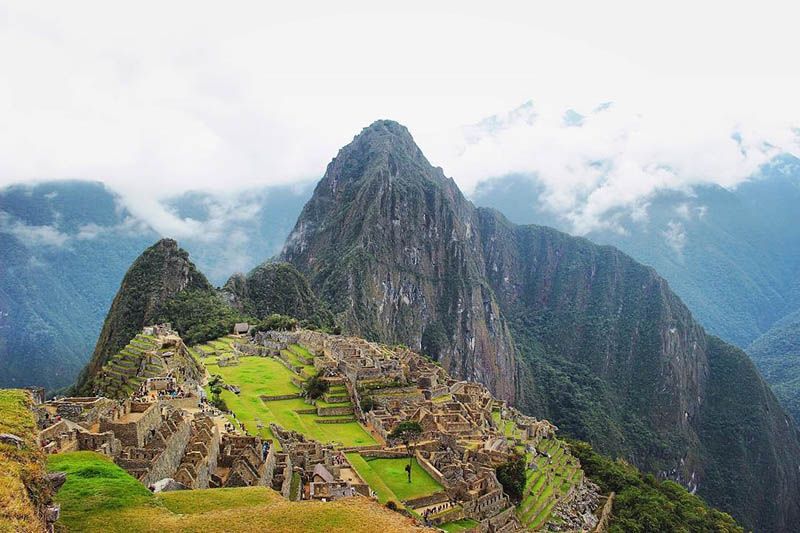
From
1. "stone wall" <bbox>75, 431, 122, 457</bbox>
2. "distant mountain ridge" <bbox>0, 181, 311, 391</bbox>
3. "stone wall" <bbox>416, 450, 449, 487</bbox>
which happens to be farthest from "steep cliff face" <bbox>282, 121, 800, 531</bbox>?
"stone wall" <bbox>75, 431, 122, 457</bbox>

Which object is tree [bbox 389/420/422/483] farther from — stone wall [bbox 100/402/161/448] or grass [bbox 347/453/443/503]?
stone wall [bbox 100/402/161/448]

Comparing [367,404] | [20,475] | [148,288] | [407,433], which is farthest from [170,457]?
[148,288]

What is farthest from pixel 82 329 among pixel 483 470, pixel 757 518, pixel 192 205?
pixel 757 518

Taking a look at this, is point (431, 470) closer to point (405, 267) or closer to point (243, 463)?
point (243, 463)

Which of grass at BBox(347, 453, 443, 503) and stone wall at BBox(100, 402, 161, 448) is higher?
stone wall at BBox(100, 402, 161, 448)

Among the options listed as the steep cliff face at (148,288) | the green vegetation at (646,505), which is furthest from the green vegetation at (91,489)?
the steep cliff face at (148,288)

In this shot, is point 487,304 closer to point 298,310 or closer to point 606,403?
point 606,403

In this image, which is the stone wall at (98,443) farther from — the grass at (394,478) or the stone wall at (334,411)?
the stone wall at (334,411)
